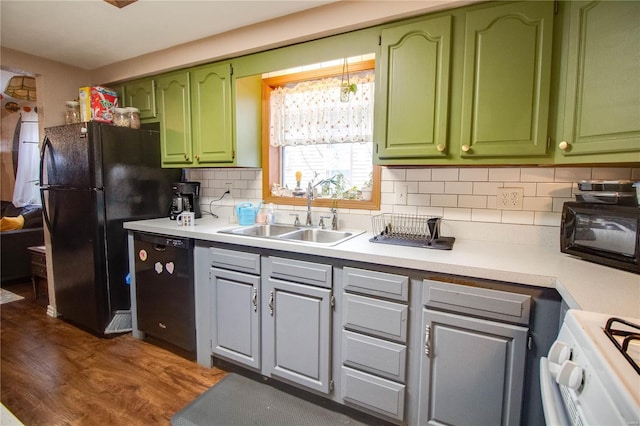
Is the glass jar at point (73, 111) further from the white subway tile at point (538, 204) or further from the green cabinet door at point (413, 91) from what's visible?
the white subway tile at point (538, 204)

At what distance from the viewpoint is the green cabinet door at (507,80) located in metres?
1.47

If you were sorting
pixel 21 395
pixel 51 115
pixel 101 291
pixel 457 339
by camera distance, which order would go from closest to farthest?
pixel 457 339, pixel 21 395, pixel 101 291, pixel 51 115

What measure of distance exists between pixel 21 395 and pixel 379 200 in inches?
96.8

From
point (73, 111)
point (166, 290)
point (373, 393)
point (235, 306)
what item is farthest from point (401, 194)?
point (73, 111)

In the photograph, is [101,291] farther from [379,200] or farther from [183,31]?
[379,200]

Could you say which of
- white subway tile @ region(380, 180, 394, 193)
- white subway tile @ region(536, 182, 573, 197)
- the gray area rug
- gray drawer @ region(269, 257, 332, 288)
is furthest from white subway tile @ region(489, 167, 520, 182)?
the gray area rug

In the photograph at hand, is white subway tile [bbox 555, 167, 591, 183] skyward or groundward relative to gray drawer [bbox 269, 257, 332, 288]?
skyward

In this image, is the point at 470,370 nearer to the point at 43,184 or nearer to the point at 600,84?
the point at 600,84

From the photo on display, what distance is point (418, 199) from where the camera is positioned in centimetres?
206

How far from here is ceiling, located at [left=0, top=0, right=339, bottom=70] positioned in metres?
1.93

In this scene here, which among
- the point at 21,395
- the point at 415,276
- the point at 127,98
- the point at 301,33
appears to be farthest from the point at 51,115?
the point at 415,276

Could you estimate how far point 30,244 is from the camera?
3885 mm

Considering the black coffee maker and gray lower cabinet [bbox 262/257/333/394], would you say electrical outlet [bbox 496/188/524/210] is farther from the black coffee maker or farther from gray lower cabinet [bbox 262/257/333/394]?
the black coffee maker

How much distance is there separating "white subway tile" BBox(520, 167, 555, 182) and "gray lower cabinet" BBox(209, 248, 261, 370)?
5.14 feet
